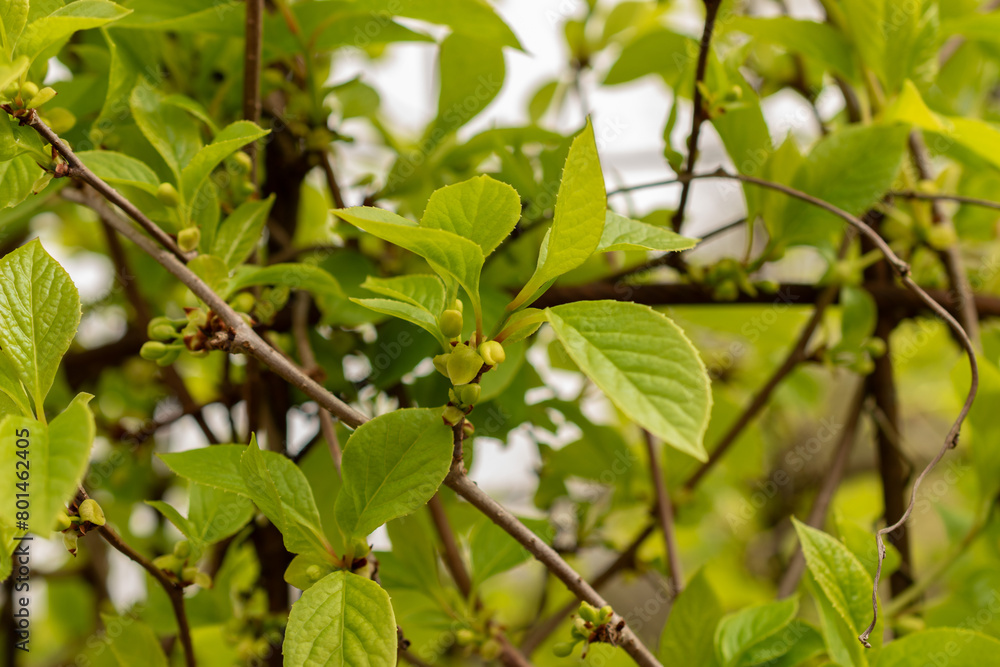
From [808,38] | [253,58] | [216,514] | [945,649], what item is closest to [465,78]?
[253,58]

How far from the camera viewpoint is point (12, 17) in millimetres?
349

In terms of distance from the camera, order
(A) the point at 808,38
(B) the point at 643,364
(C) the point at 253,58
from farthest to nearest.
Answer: (A) the point at 808,38 → (C) the point at 253,58 → (B) the point at 643,364

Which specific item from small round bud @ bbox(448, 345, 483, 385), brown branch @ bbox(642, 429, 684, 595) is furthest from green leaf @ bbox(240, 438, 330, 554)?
brown branch @ bbox(642, 429, 684, 595)

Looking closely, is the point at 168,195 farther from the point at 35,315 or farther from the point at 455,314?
the point at 455,314

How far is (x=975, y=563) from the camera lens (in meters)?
0.73

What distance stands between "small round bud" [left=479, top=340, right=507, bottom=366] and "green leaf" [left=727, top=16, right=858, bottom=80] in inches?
17.4

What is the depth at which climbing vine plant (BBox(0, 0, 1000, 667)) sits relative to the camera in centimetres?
32

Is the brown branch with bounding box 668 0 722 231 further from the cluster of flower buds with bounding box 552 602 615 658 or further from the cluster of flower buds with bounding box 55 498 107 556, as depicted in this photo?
the cluster of flower buds with bounding box 55 498 107 556

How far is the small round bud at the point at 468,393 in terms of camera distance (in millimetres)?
312

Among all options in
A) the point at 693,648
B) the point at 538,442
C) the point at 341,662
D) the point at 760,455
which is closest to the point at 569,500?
the point at 538,442

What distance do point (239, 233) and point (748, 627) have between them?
0.40 metres

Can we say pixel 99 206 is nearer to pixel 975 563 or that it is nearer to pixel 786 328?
pixel 786 328

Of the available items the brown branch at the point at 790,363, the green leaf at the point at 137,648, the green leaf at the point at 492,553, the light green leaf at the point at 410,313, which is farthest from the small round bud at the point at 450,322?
the brown branch at the point at 790,363

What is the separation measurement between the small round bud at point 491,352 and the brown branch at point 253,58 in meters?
0.29
